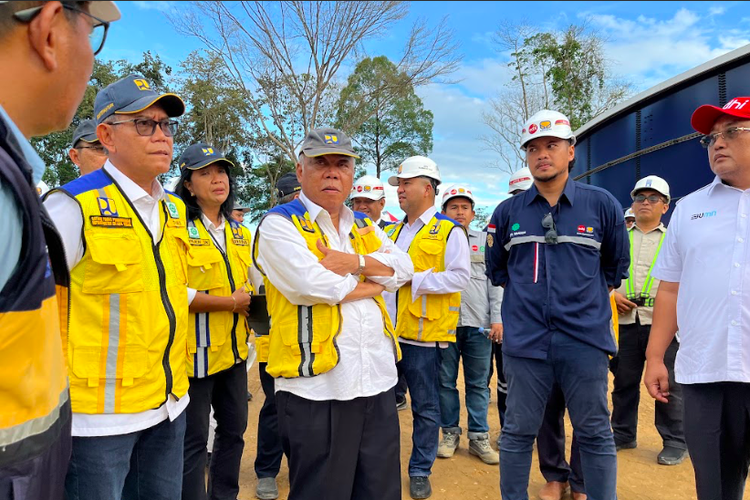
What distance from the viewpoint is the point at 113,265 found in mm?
1812

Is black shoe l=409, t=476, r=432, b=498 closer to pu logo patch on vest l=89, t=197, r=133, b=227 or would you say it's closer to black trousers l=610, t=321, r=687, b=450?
black trousers l=610, t=321, r=687, b=450

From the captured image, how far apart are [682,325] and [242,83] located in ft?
46.9

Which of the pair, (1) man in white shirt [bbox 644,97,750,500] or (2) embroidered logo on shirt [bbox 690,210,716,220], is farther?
(2) embroidered logo on shirt [bbox 690,210,716,220]

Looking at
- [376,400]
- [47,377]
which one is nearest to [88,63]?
[47,377]

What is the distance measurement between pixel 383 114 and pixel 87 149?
17.7 m

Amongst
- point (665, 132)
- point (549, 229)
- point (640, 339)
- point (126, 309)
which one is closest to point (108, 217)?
point (126, 309)

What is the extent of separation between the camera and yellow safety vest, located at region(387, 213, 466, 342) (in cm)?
375

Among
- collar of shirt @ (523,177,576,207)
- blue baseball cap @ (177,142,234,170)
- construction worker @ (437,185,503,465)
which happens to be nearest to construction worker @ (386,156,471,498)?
construction worker @ (437,185,503,465)

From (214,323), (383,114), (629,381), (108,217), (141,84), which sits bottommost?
(629,381)

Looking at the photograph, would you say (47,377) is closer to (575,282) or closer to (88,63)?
(88,63)

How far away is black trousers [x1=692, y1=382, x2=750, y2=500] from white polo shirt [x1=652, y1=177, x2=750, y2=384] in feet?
0.33

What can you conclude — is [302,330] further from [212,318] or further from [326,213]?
[212,318]

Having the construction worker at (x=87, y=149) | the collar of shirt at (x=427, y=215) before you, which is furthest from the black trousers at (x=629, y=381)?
the construction worker at (x=87, y=149)

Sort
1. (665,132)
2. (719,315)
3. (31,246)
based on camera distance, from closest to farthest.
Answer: (31,246) < (719,315) < (665,132)
